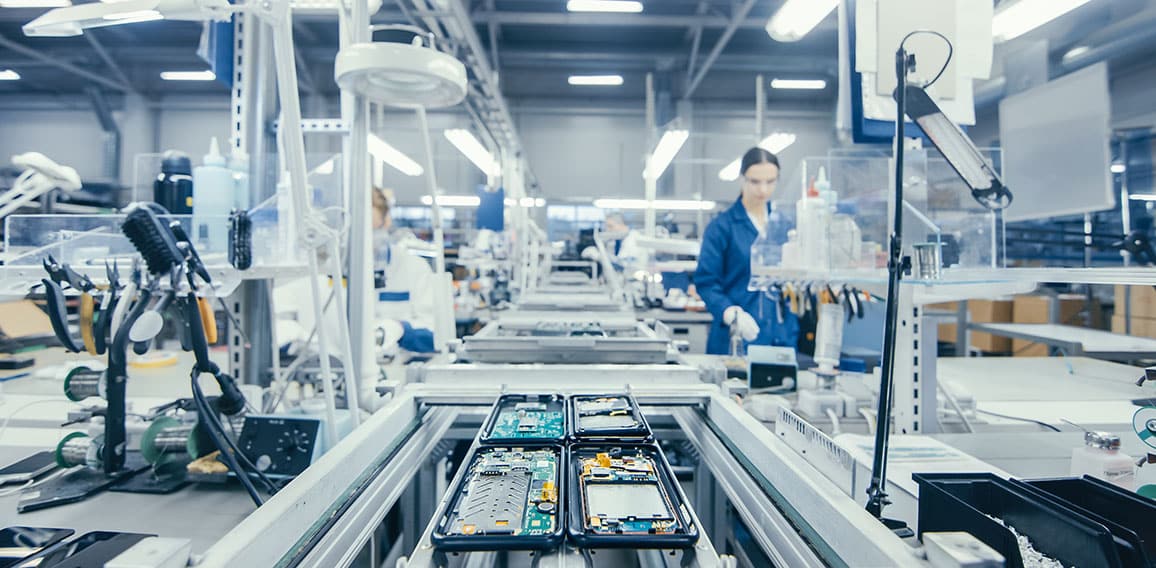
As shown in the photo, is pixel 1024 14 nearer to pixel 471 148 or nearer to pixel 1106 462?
pixel 1106 462

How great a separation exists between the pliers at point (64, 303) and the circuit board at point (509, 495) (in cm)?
77

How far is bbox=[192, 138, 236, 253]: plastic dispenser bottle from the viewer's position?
4.28 ft

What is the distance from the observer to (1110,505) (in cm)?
67

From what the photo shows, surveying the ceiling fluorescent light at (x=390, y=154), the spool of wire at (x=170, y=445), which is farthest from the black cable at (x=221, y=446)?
the ceiling fluorescent light at (x=390, y=154)

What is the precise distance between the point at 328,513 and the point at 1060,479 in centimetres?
96

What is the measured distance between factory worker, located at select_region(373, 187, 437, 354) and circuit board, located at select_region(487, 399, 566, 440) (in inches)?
72.4

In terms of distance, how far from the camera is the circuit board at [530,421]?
932 millimetres

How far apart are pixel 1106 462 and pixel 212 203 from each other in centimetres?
183

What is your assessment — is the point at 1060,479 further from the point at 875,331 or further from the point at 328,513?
the point at 875,331

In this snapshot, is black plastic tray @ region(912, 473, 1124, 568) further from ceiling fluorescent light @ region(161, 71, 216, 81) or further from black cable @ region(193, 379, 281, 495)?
ceiling fluorescent light @ region(161, 71, 216, 81)

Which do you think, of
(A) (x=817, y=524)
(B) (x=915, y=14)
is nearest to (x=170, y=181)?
(A) (x=817, y=524)

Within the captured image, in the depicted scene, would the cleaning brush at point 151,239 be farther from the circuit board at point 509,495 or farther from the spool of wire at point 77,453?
the circuit board at point 509,495

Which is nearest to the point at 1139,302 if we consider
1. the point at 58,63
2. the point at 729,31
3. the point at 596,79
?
the point at 729,31

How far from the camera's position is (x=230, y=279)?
1.08m
